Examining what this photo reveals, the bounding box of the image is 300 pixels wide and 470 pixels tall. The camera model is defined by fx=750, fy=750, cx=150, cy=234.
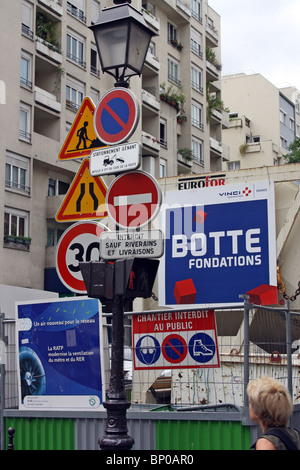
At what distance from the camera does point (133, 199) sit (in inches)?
277

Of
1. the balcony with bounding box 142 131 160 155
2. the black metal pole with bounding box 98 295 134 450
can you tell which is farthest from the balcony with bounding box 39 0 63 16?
the black metal pole with bounding box 98 295 134 450

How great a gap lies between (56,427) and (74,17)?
32.0 meters

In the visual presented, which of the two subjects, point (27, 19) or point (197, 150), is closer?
point (27, 19)

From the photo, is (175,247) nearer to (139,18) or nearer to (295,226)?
(295,226)

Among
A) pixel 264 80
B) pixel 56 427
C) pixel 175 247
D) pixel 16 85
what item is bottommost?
pixel 56 427

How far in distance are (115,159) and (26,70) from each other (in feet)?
93.9

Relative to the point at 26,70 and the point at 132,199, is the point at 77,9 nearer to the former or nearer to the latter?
the point at 26,70

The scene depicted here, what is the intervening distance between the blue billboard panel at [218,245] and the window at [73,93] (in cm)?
2243

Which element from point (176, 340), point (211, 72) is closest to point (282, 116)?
point (211, 72)

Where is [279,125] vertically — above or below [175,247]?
above

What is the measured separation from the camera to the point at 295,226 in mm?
14891

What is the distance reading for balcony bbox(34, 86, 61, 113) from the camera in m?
34.7
